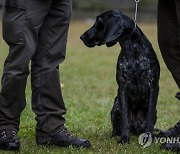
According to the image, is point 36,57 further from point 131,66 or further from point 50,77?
point 131,66

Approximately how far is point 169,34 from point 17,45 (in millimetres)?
1498

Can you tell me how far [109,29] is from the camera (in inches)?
170

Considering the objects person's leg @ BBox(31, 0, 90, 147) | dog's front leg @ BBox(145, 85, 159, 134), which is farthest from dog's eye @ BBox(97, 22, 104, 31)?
dog's front leg @ BBox(145, 85, 159, 134)

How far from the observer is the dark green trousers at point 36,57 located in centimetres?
394

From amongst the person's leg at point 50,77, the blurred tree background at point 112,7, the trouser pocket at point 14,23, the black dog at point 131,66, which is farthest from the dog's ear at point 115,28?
the blurred tree background at point 112,7

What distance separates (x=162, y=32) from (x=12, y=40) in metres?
1.50

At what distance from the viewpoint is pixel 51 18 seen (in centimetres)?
423

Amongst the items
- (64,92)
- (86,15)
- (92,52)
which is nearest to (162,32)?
(64,92)

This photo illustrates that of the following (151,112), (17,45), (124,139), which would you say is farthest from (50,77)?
(151,112)

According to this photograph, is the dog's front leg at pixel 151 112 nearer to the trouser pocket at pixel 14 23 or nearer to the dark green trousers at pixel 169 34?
the dark green trousers at pixel 169 34

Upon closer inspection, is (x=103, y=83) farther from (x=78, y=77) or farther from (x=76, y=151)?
(x=76, y=151)

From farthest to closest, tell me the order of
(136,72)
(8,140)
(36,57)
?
(136,72), (36,57), (8,140)

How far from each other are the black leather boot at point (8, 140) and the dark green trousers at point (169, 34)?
1.65 m

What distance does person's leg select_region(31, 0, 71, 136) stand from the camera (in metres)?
4.21
